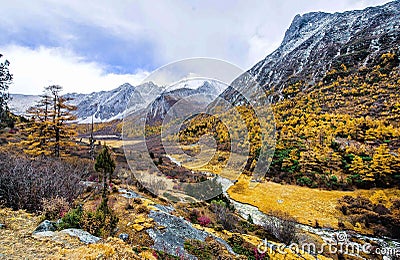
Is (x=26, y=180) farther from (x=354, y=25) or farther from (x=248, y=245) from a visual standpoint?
(x=354, y=25)

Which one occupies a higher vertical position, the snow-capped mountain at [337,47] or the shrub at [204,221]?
the snow-capped mountain at [337,47]

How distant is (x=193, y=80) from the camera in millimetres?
7488

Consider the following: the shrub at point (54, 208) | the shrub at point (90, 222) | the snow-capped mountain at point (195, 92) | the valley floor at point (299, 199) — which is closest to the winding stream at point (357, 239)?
the valley floor at point (299, 199)

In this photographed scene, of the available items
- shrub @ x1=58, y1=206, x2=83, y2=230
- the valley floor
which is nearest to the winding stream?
the valley floor

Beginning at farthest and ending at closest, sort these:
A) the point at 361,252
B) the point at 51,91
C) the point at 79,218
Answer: the point at 51,91, the point at 361,252, the point at 79,218

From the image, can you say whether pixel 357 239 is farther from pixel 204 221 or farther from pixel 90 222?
pixel 90 222

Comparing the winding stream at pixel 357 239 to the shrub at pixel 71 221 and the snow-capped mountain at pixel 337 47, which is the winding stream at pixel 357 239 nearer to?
the shrub at pixel 71 221

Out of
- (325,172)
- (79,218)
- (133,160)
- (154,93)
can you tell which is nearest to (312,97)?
(325,172)

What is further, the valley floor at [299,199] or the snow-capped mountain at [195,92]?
the valley floor at [299,199]

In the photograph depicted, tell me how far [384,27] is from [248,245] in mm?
55197

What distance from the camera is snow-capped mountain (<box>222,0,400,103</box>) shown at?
127ft

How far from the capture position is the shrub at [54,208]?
5633 millimetres

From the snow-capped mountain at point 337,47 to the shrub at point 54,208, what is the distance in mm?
42154

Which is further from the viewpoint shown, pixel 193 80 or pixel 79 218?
pixel 193 80
